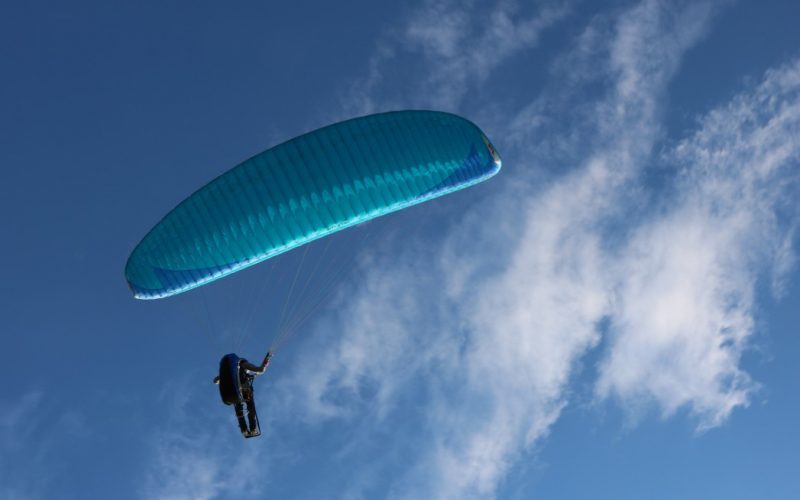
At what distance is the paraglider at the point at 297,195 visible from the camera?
72.8ft

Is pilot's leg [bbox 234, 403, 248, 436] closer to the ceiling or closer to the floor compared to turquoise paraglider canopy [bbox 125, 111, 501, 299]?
closer to the floor

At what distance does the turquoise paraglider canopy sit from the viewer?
22203 millimetres

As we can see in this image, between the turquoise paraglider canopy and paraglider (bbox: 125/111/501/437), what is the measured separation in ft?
0.09

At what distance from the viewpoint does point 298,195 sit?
73.0 feet

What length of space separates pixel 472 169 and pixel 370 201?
3213mm

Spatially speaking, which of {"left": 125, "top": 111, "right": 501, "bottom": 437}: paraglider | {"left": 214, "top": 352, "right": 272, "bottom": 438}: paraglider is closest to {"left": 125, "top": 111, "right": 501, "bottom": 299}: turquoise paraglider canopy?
{"left": 125, "top": 111, "right": 501, "bottom": 437}: paraglider

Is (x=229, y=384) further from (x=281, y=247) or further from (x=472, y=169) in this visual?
(x=472, y=169)

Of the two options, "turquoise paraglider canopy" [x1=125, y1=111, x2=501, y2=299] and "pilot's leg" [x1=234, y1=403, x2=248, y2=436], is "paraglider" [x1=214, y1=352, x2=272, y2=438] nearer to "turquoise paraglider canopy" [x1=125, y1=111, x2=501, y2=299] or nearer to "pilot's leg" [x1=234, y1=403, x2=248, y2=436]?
"pilot's leg" [x1=234, y1=403, x2=248, y2=436]

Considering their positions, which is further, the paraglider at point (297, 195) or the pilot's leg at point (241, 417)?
the pilot's leg at point (241, 417)

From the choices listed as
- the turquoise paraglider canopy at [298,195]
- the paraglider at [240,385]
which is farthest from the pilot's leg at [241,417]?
the turquoise paraglider canopy at [298,195]

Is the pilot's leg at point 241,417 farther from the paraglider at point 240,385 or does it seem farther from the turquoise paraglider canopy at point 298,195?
the turquoise paraglider canopy at point 298,195

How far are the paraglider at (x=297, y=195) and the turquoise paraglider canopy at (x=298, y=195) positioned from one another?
0.03m

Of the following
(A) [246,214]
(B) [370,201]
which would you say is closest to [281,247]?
(A) [246,214]

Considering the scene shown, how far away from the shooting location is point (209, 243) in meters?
22.6
